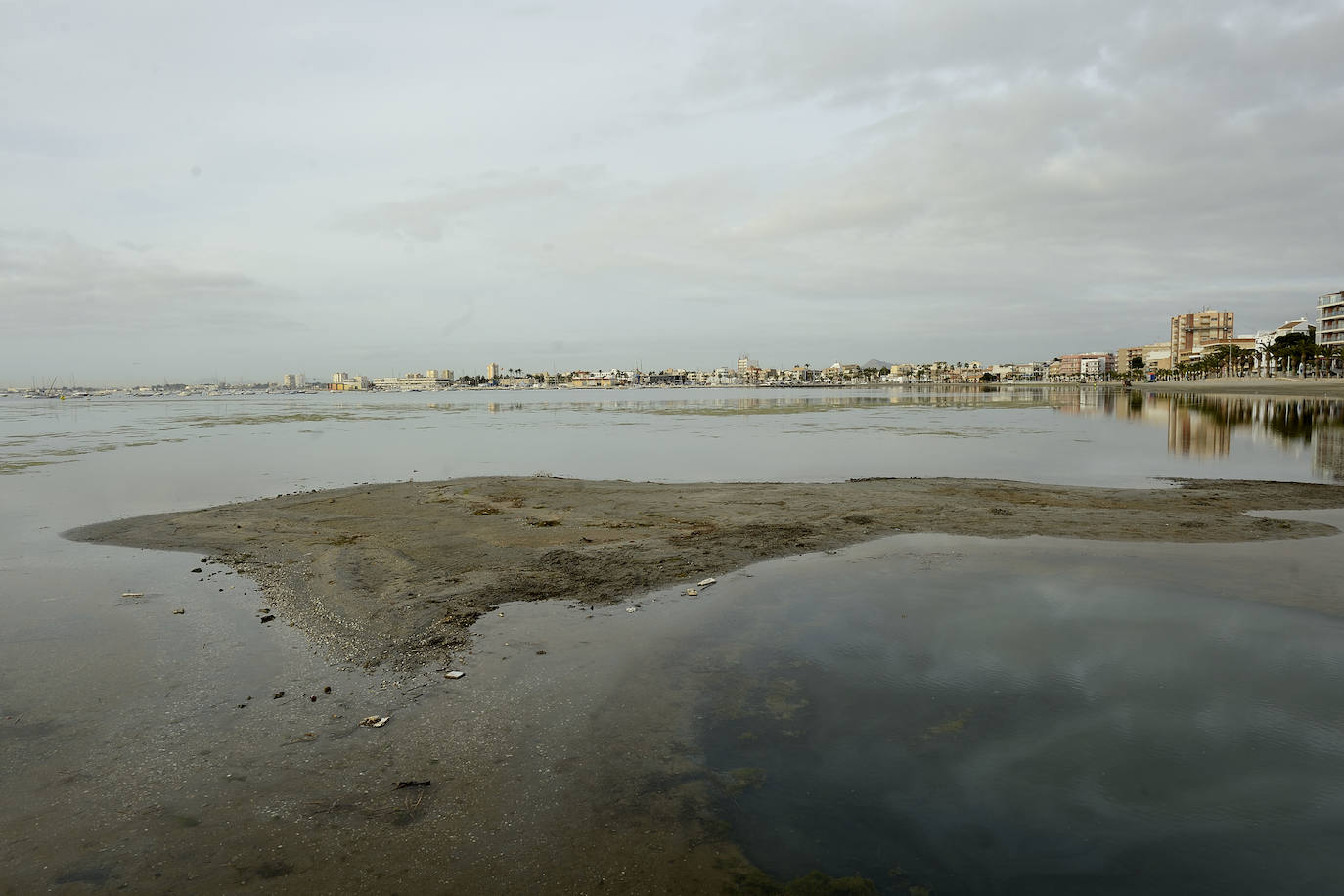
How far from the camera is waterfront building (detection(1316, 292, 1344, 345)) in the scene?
126 m

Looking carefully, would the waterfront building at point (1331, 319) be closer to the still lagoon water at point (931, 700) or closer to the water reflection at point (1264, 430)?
the water reflection at point (1264, 430)

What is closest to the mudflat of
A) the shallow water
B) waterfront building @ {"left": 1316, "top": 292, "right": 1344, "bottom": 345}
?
the shallow water

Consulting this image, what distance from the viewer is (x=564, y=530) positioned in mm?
14258

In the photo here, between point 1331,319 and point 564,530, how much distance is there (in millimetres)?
168608

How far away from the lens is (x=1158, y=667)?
7.33 m

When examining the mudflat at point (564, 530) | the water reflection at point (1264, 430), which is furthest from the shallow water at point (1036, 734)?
the water reflection at point (1264, 430)

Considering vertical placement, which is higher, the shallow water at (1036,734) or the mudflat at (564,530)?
the mudflat at (564,530)

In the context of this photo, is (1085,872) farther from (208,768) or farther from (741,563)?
(741,563)

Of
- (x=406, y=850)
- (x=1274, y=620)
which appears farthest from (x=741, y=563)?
(x=406, y=850)

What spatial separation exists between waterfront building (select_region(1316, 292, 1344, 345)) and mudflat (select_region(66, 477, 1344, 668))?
150 m

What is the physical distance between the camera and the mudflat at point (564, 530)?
9.66 meters

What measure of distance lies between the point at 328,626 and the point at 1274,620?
38.1ft

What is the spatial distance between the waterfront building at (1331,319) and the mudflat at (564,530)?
150m

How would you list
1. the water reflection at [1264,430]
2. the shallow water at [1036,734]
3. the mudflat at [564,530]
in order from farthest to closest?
the water reflection at [1264,430]
the mudflat at [564,530]
the shallow water at [1036,734]
